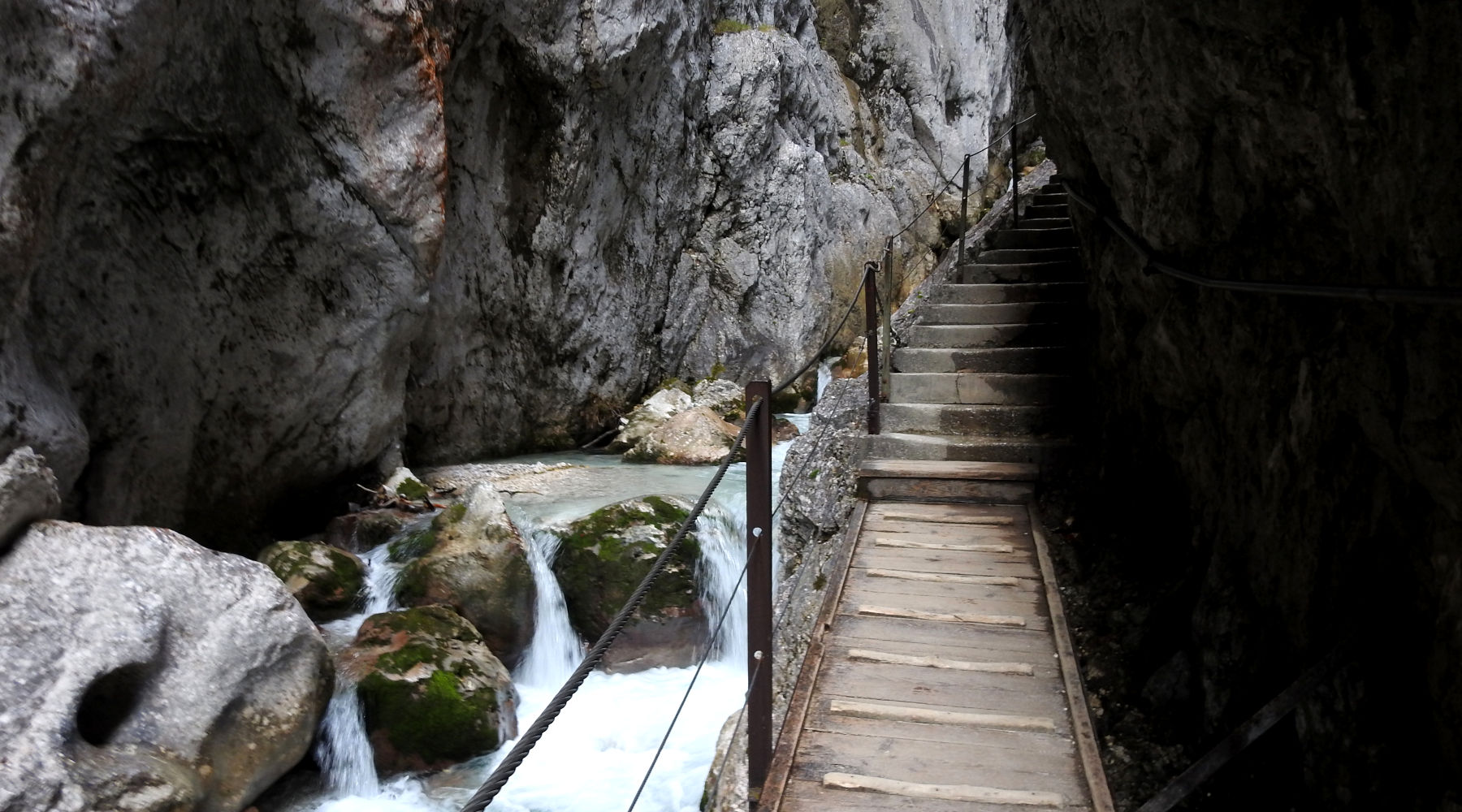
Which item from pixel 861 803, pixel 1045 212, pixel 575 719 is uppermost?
A: pixel 1045 212

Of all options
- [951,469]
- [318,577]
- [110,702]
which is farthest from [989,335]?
[110,702]

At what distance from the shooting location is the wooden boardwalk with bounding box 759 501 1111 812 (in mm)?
2982

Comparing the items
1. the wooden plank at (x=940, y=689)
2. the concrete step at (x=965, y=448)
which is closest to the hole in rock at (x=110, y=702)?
the wooden plank at (x=940, y=689)

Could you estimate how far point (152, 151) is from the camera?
21.6ft

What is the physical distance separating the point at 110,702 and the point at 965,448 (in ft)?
17.6

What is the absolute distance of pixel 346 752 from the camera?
5.70 m

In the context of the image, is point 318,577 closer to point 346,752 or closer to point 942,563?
point 346,752

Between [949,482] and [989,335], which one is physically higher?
[989,335]

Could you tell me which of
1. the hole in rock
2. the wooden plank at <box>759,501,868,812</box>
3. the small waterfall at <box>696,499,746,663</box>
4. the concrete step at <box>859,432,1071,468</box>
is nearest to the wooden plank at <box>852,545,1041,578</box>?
the wooden plank at <box>759,501,868,812</box>

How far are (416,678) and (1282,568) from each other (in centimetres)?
532

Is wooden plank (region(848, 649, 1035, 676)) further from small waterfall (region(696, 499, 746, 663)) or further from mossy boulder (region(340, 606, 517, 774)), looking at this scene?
small waterfall (region(696, 499, 746, 663))

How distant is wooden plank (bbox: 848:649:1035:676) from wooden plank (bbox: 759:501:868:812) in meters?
0.19

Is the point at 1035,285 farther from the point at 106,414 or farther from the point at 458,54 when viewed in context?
the point at 106,414

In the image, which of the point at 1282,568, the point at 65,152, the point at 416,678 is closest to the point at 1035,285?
the point at 1282,568
